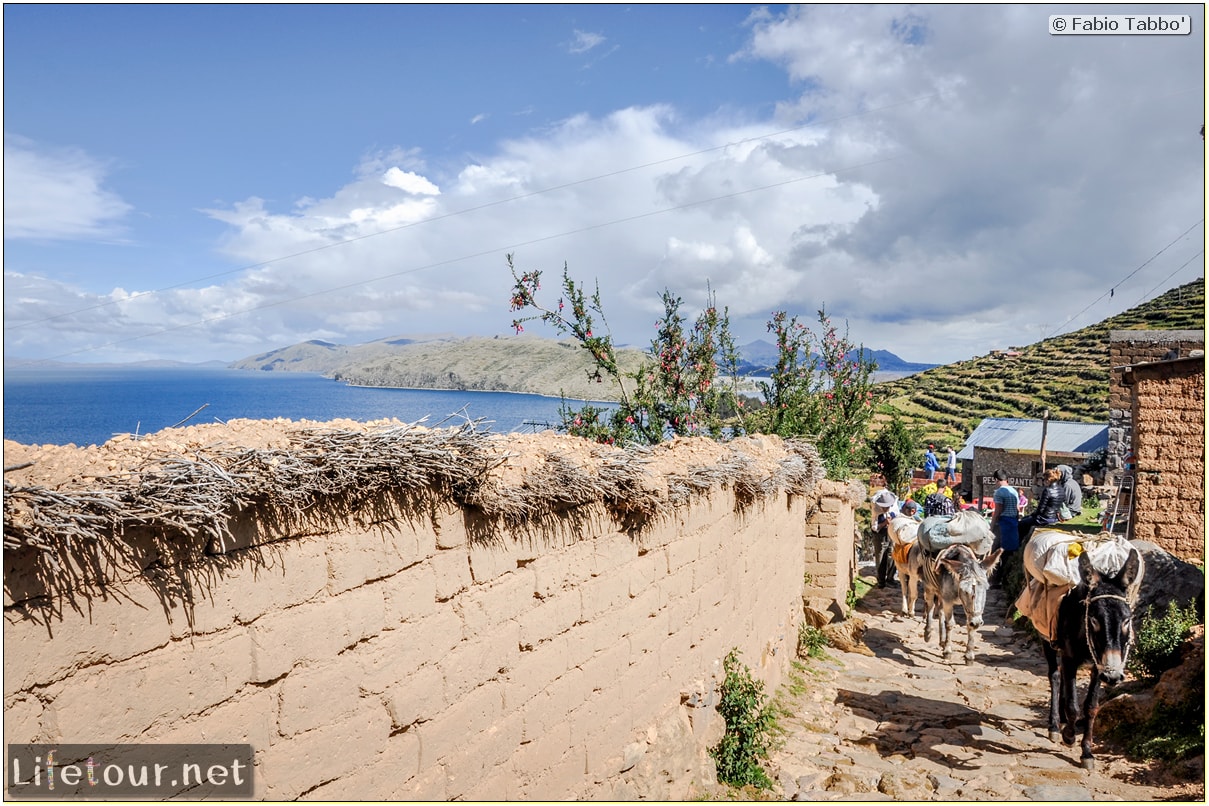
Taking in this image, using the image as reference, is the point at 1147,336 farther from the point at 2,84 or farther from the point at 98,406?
the point at 98,406

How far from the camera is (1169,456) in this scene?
1194cm

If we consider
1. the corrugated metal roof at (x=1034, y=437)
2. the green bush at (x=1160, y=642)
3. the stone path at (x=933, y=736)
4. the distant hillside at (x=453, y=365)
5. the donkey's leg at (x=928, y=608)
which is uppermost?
the distant hillside at (x=453, y=365)

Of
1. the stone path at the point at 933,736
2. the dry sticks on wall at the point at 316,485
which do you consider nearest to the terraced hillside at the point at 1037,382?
the stone path at the point at 933,736

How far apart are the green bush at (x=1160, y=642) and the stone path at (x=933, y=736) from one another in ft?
3.65

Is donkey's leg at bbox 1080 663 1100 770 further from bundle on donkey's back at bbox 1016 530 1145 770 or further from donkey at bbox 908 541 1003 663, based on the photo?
donkey at bbox 908 541 1003 663

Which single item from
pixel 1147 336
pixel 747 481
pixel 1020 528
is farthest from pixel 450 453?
pixel 1147 336

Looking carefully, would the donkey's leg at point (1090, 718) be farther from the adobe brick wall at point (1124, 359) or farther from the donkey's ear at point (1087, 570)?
the adobe brick wall at point (1124, 359)

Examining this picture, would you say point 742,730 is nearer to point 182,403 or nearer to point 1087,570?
point 1087,570

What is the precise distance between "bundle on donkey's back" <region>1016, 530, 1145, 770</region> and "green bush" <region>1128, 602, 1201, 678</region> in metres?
0.87

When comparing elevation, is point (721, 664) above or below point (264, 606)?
below

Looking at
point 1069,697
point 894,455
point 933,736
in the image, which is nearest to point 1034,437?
point 894,455

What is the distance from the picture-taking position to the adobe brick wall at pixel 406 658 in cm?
258

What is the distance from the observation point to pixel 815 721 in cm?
802

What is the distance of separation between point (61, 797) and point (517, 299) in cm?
997
